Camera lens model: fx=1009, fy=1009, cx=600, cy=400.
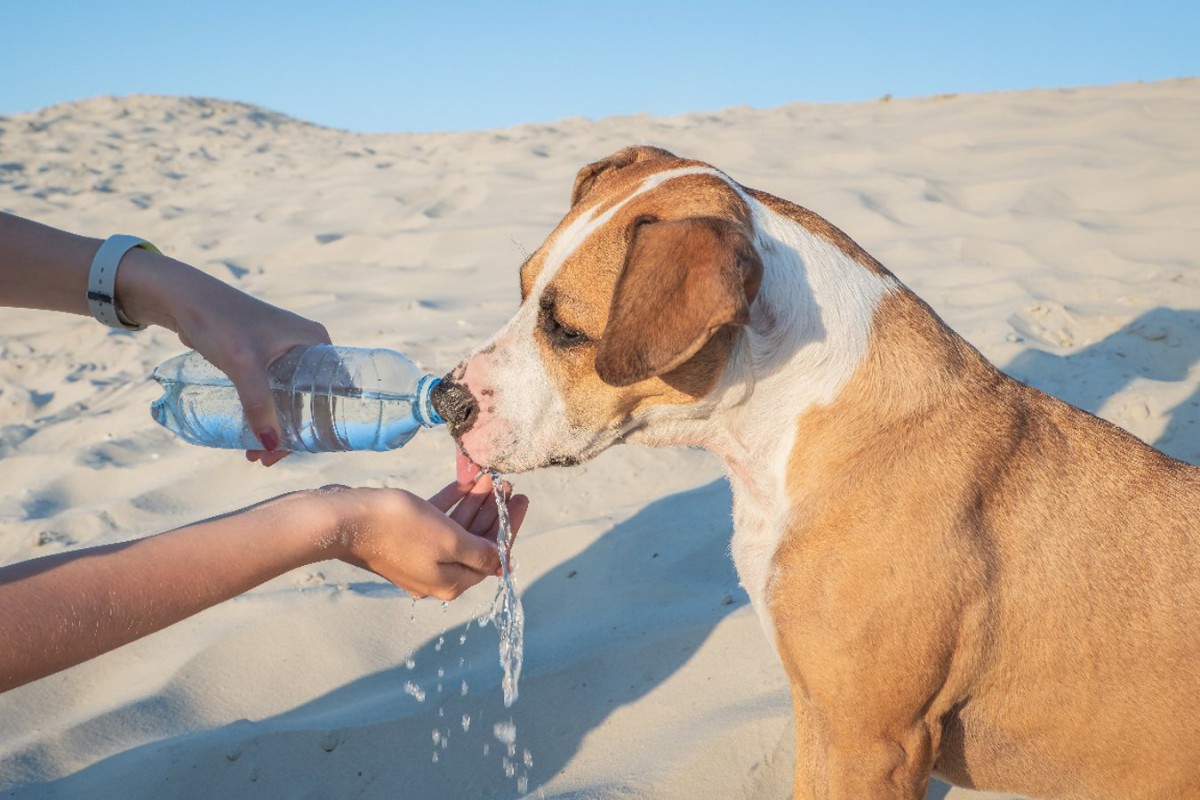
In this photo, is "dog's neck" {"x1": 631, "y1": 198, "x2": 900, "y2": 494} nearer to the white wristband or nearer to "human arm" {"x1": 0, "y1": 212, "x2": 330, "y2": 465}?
"human arm" {"x1": 0, "y1": 212, "x2": 330, "y2": 465}

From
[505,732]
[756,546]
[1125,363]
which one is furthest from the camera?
[1125,363]

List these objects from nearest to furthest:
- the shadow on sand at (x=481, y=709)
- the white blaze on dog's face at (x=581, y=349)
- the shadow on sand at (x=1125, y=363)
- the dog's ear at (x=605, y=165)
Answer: the white blaze on dog's face at (x=581, y=349) < the dog's ear at (x=605, y=165) < the shadow on sand at (x=481, y=709) < the shadow on sand at (x=1125, y=363)

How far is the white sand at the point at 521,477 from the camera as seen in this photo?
124 inches

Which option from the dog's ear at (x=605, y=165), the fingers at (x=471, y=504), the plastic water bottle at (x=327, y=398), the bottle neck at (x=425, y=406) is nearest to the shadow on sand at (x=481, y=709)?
the fingers at (x=471, y=504)

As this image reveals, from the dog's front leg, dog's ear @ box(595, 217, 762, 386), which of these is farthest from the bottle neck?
the dog's front leg

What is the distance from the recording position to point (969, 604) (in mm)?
2266

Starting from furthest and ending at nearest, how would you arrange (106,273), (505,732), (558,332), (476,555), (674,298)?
(505,732)
(106,273)
(476,555)
(558,332)
(674,298)

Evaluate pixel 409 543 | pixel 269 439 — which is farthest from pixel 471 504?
pixel 269 439

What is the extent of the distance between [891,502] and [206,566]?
4.97 feet

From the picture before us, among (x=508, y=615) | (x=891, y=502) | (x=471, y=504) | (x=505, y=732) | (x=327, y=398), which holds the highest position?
(x=891, y=502)

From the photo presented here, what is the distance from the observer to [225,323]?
103 inches

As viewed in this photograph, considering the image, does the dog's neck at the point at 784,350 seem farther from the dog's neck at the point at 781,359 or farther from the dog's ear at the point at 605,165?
the dog's ear at the point at 605,165

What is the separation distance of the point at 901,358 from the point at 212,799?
2.31 metres

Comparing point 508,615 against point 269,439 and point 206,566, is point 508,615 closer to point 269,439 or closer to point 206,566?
point 269,439
